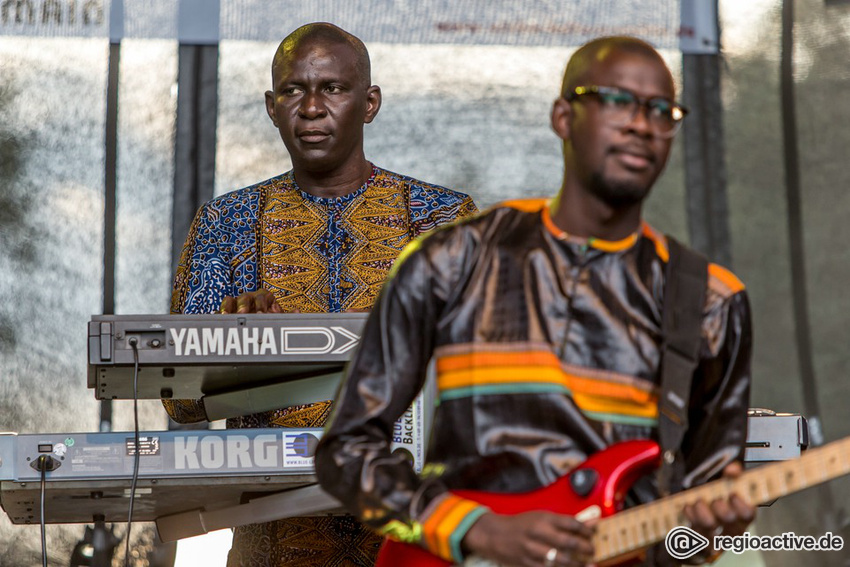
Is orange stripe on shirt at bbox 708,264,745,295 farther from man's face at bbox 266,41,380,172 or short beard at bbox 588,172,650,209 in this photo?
man's face at bbox 266,41,380,172

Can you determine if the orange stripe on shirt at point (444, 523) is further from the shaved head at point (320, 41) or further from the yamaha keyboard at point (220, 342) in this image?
the shaved head at point (320, 41)

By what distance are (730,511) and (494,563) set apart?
1.32 ft

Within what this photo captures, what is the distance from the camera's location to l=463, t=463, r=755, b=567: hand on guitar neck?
2197mm

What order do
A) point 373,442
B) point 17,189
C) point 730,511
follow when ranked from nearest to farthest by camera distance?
point 730,511, point 373,442, point 17,189

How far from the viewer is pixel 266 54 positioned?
5.56 metres

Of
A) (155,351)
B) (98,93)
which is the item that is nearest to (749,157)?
(98,93)

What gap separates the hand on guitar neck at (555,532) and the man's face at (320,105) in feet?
6.63

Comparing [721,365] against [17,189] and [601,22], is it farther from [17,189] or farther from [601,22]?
[17,189]

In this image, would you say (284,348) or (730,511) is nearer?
(730,511)

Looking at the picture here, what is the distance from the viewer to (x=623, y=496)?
92.0 inches

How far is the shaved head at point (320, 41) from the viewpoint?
4.16m

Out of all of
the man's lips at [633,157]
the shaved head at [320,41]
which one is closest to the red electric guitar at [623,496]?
the man's lips at [633,157]

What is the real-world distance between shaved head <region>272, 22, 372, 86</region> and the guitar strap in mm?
1895

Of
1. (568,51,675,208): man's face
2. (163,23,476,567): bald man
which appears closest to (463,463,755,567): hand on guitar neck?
(568,51,675,208): man's face
